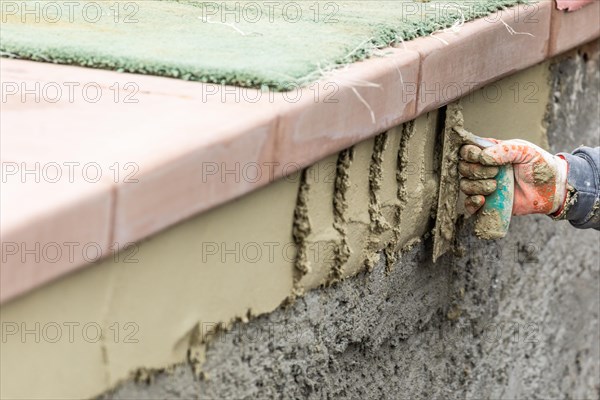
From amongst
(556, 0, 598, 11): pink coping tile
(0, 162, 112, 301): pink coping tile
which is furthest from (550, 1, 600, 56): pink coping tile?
(0, 162, 112, 301): pink coping tile

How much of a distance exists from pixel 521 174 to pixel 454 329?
53 centimetres

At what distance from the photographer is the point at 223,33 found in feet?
→ 7.02

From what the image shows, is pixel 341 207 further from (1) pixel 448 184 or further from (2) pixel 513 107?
(2) pixel 513 107

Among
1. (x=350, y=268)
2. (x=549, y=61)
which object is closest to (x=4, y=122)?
(x=350, y=268)

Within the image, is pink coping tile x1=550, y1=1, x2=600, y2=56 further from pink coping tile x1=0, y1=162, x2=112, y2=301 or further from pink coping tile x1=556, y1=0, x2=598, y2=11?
pink coping tile x1=0, y1=162, x2=112, y2=301

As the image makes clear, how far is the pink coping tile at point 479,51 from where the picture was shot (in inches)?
83.2

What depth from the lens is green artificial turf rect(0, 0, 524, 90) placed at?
1.87 m

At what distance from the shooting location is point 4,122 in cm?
162

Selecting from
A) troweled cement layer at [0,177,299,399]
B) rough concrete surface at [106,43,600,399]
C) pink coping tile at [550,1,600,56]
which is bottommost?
rough concrete surface at [106,43,600,399]

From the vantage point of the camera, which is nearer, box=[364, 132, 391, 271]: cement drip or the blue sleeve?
box=[364, 132, 391, 271]: cement drip

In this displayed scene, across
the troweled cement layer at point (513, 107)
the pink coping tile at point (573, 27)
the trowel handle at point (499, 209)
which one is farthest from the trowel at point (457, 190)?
the pink coping tile at point (573, 27)

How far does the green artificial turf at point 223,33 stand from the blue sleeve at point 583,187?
0.41 meters

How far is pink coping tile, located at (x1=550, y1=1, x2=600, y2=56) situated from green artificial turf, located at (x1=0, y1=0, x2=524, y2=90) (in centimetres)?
21

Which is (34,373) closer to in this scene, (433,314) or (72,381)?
(72,381)
